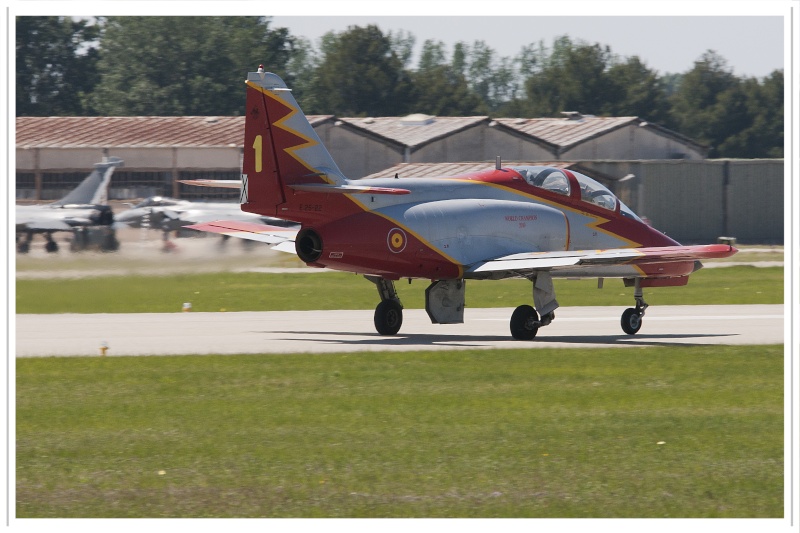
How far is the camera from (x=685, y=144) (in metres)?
68.8

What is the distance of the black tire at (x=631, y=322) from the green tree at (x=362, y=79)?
6947 cm

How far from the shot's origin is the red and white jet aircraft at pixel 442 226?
20.0 meters

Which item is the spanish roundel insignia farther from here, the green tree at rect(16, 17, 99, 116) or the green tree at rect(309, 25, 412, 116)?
the green tree at rect(309, 25, 412, 116)

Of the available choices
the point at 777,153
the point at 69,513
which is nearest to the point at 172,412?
the point at 69,513

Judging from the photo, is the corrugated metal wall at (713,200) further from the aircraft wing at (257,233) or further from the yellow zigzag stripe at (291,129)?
the yellow zigzag stripe at (291,129)

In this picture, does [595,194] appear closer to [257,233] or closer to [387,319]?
[387,319]

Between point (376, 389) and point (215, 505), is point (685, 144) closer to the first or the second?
point (376, 389)

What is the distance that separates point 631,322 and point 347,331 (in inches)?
208

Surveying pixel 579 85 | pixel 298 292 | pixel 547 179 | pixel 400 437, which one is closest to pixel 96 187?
pixel 298 292

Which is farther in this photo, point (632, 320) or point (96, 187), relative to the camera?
point (96, 187)

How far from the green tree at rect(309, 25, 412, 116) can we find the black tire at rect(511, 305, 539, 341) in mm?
70328

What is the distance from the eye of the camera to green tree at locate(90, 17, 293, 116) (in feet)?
255

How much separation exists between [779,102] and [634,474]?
80.3 meters

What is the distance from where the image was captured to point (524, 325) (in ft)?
69.7
